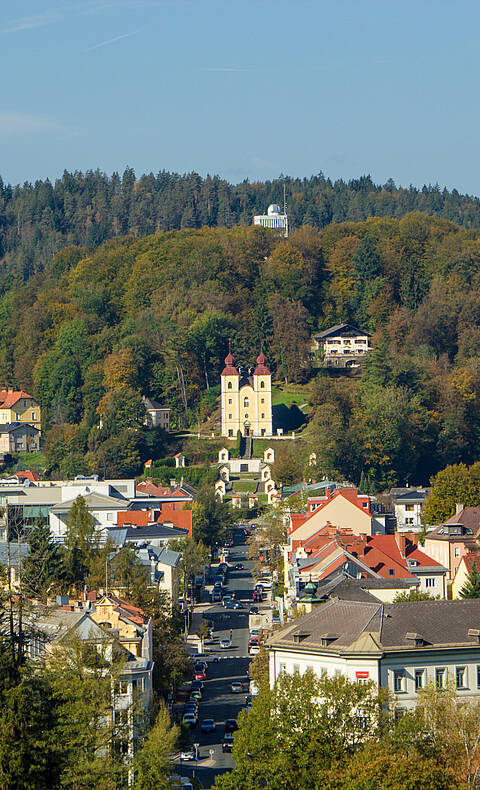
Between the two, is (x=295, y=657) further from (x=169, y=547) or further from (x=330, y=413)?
(x=330, y=413)

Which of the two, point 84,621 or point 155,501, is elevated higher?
point 155,501

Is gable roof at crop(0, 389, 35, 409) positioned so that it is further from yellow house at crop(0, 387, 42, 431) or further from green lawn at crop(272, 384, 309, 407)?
green lawn at crop(272, 384, 309, 407)

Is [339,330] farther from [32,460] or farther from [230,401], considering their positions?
[32,460]

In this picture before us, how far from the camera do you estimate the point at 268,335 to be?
167m

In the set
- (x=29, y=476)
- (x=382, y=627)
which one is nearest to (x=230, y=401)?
(x=29, y=476)

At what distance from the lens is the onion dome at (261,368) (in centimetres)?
15288

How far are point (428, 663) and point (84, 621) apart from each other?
11438mm

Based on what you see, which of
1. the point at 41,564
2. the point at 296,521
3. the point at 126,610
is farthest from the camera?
the point at 296,521

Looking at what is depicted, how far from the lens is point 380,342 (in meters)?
156

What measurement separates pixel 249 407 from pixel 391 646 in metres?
101

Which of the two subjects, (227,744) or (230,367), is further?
(230,367)

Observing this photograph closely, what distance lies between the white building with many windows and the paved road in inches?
140

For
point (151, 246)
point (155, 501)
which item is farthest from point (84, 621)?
point (151, 246)

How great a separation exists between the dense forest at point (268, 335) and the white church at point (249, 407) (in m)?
4.72
